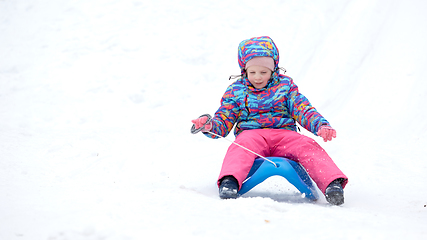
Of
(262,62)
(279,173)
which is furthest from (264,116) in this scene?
(279,173)

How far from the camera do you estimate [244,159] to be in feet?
8.30

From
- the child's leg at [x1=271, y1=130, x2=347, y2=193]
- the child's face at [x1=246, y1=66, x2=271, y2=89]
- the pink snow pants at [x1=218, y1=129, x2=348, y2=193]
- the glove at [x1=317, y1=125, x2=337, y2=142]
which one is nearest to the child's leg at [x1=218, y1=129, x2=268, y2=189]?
the pink snow pants at [x1=218, y1=129, x2=348, y2=193]

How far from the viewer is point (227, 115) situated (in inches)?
117

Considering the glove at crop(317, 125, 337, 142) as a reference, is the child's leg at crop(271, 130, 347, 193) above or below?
below

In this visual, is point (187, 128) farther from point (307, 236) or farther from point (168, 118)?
point (307, 236)

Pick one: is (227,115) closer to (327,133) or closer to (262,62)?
(262,62)

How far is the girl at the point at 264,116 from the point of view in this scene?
262 cm

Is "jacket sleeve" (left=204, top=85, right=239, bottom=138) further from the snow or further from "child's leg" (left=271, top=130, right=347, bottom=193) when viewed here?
the snow

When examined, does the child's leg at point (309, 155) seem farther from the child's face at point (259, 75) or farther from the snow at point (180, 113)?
the child's face at point (259, 75)

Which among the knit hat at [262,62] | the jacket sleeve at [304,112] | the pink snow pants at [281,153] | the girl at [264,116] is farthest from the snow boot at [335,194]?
the knit hat at [262,62]

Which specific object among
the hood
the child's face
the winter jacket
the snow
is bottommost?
the snow

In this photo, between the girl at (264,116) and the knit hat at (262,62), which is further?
the knit hat at (262,62)

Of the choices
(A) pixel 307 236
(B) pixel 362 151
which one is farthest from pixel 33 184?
(B) pixel 362 151

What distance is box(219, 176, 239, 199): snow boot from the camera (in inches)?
91.1
